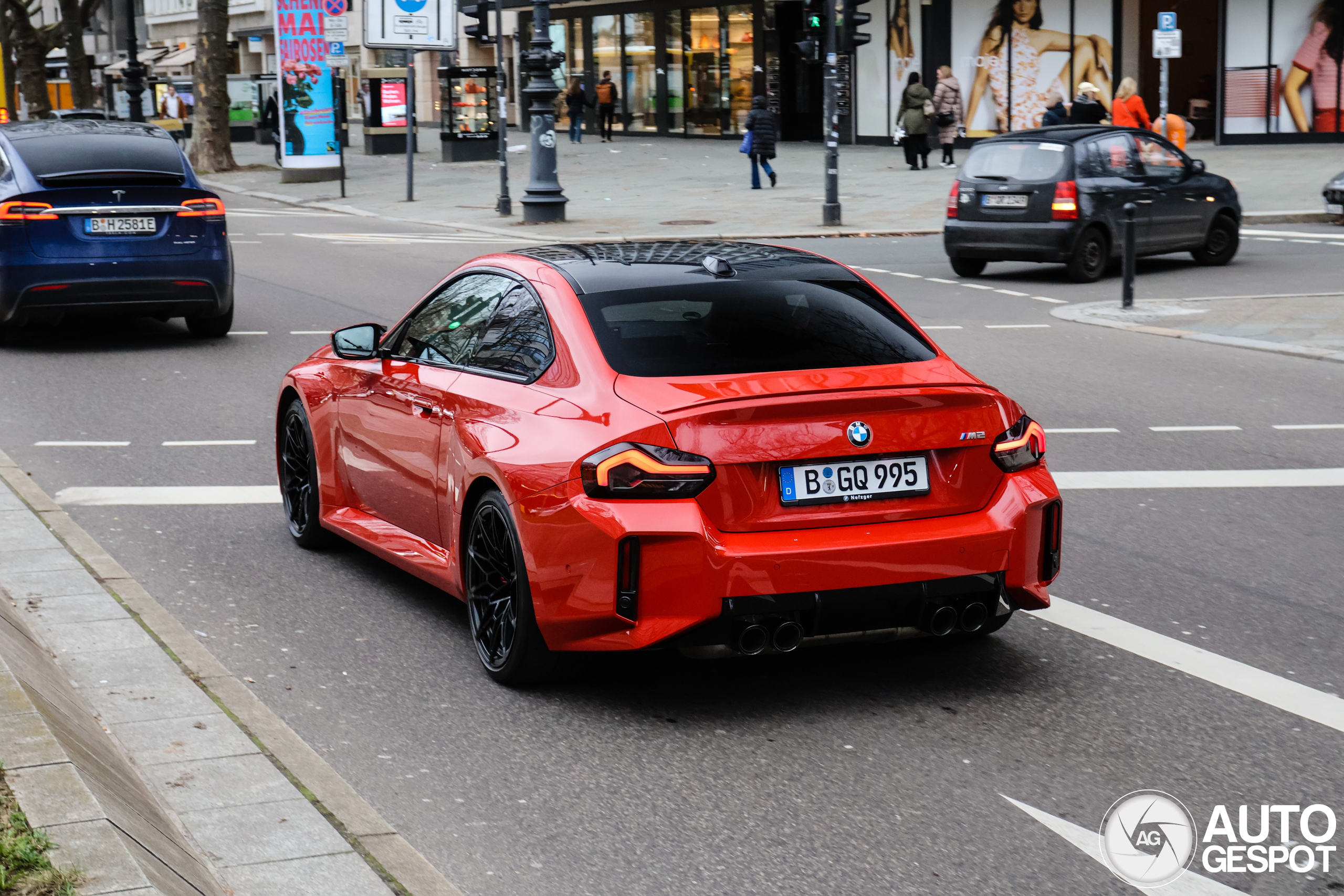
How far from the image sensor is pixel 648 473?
4789 mm

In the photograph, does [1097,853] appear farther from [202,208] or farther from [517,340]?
[202,208]

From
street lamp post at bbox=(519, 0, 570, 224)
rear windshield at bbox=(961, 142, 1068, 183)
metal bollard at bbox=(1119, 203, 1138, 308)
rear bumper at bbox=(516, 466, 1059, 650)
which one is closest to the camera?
rear bumper at bbox=(516, 466, 1059, 650)

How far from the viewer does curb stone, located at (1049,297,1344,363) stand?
12805 mm

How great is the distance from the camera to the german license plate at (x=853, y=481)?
486 cm

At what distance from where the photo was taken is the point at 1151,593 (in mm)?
6426

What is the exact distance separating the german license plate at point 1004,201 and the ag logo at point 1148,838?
1439 centimetres

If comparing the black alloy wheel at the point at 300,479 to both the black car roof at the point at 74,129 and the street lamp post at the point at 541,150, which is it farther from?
the street lamp post at the point at 541,150

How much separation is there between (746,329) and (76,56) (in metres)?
53.1

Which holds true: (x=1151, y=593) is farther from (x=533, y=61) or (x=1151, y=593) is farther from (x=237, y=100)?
Answer: (x=237, y=100)

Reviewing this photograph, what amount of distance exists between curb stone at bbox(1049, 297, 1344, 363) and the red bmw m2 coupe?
322 inches

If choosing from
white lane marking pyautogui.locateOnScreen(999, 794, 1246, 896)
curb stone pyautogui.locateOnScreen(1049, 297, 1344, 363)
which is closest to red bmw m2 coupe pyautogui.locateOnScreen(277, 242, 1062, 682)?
white lane marking pyautogui.locateOnScreen(999, 794, 1246, 896)

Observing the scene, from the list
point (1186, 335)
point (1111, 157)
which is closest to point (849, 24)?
point (1111, 157)

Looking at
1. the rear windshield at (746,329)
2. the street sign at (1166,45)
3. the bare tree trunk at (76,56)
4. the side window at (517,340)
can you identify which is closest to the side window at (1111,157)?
the street sign at (1166,45)

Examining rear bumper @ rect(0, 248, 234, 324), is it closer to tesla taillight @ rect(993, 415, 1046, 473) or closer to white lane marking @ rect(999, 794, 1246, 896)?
tesla taillight @ rect(993, 415, 1046, 473)
